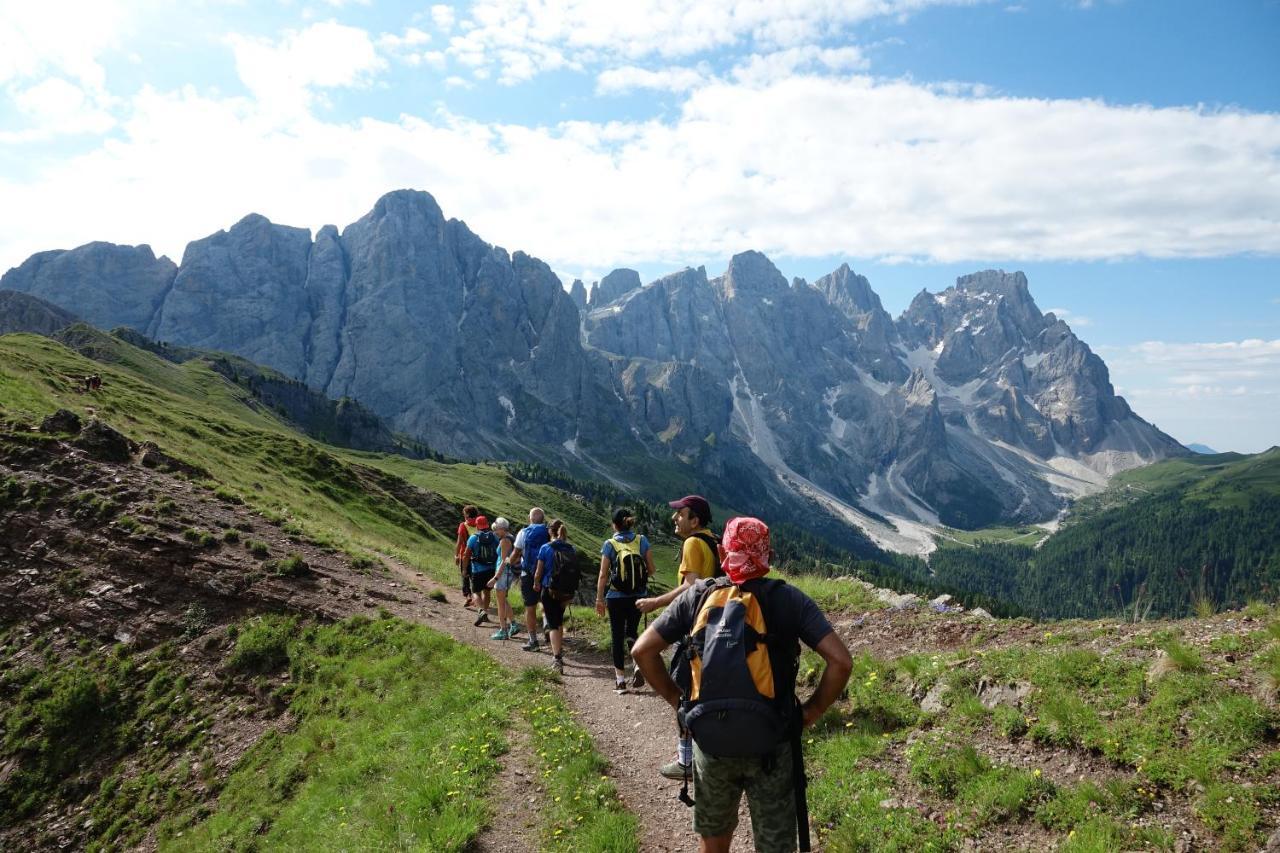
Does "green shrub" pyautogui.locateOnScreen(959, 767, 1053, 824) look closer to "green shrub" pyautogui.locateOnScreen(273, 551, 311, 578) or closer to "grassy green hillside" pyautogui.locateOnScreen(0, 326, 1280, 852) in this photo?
"grassy green hillside" pyautogui.locateOnScreen(0, 326, 1280, 852)

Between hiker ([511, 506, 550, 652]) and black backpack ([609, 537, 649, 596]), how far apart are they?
13.2 ft

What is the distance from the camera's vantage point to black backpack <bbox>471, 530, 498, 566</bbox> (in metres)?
24.5

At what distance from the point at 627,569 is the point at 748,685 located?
10050 mm

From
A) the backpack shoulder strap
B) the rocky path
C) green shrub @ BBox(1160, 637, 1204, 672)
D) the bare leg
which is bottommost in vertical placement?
the rocky path

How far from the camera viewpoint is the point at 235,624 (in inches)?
872

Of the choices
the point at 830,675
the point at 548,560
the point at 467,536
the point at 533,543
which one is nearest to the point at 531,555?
the point at 533,543

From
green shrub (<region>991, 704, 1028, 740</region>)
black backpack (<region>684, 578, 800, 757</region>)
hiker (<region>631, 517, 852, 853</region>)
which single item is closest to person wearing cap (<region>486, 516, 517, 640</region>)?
green shrub (<region>991, 704, 1028, 740</region>)

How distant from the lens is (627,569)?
650 inches

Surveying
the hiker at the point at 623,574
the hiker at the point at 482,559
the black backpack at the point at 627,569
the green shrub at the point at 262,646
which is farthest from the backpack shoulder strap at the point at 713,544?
the green shrub at the point at 262,646

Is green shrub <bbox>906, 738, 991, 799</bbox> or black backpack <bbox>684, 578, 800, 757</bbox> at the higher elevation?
black backpack <bbox>684, 578, 800, 757</bbox>

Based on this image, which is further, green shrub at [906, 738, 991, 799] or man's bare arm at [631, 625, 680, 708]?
green shrub at [906, 738, 991, 799]

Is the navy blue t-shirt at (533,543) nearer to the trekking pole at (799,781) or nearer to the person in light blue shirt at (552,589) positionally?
the person in light blue shirt at (552,589)

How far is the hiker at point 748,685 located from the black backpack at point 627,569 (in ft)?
30.1

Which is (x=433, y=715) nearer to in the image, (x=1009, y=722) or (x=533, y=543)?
(x=533, y=543)
